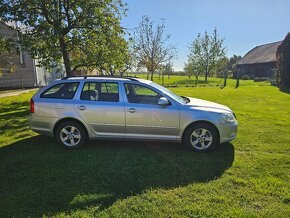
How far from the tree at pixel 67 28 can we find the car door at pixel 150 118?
6755 mm

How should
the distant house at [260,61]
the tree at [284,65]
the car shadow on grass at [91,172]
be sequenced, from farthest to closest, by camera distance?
the distant house at [260,61], the tree at [284,65], the car shadow on grass at [91,172]

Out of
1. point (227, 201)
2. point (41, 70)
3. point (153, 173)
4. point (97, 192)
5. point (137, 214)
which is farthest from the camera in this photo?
point (41, 70)

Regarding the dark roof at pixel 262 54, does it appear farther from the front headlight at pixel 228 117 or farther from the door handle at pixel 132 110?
the door handle at pixel 132 110

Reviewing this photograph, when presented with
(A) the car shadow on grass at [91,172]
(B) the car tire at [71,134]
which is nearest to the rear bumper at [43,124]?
(B) the car tire at [71,134]

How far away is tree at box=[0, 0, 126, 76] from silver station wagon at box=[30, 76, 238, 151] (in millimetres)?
5846

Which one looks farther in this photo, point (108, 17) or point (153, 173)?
point (108, 17)

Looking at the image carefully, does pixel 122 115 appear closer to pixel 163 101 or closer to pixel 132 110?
pixel 132 110

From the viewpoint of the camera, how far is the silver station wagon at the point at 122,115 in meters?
4.86

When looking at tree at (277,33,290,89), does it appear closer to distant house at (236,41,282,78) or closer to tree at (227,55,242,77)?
distant house at (236,41,282,78)

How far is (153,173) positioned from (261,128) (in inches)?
178

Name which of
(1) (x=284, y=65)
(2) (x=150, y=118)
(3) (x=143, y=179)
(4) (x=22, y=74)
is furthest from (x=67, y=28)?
(1) (x=284, y=65)

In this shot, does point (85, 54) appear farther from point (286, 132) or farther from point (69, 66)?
point (286, 132)

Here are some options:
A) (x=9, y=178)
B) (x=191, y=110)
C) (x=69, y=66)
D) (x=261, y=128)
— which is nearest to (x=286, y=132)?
(x=261, y=128)

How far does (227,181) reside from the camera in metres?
3.78
